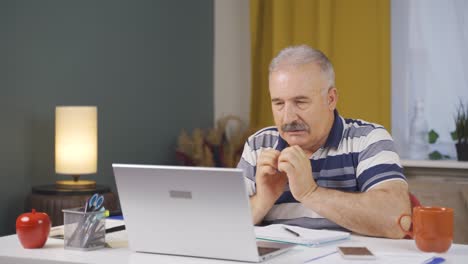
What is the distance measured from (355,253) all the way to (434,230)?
20cm

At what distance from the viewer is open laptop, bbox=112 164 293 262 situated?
1.64 metres

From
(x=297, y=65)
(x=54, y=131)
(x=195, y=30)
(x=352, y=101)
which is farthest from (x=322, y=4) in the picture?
(x=297, y=65)

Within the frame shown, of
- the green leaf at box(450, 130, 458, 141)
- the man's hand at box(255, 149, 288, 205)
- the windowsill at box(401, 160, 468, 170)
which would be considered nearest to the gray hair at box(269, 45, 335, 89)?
the man's hand at box(255, 149, 288, 205)

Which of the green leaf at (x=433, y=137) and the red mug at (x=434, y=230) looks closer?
the red mug at (x=434, y=230)

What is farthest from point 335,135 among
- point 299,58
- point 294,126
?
point 299,58

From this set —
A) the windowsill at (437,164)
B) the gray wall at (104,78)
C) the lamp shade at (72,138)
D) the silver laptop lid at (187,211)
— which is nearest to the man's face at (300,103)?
the silver laptop lid at (187,211)

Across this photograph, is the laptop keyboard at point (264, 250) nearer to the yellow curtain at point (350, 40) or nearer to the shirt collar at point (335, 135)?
the shirt collar at point (335, 135)

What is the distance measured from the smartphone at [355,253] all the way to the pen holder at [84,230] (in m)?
0.57

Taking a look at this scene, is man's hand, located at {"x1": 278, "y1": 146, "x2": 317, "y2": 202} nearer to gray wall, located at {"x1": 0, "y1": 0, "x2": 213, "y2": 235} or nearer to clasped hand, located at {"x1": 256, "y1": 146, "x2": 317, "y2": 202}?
clasped hand, located at {"x1": 256, "y1": 146, "x2": 317, "y2": 202}

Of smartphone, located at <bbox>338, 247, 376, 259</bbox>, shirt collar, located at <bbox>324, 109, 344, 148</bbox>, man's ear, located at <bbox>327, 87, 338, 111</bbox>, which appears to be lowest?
smartphone, located at <bbox>338, 247, 376, 259</bbox>

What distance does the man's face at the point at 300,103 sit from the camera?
2320 mm

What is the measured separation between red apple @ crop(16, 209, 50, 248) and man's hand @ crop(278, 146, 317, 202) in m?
0.63

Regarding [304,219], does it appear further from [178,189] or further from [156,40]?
[156,40]

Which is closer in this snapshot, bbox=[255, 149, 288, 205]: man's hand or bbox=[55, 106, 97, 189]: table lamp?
bbox=[255, 149, 288, 205]: man's hand
